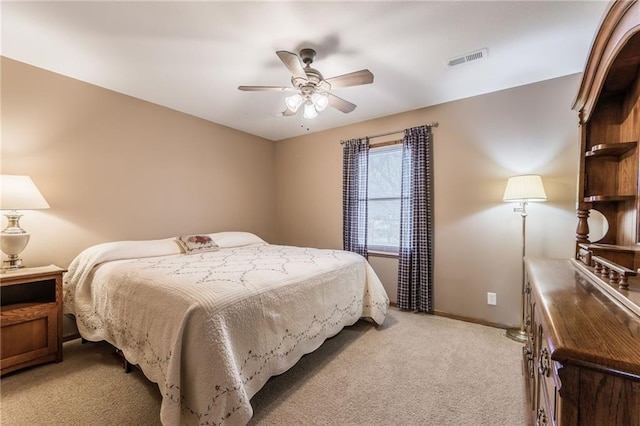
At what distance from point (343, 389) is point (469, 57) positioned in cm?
275

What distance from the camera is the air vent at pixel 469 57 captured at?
2.25 m

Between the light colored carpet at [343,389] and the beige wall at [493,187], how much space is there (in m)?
0.69

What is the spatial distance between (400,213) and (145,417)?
9.99 feet

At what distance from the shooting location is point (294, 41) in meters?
2.09

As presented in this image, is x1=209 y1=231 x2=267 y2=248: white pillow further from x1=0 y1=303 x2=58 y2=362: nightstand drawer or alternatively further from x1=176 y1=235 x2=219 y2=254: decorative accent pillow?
x1=0 y1=303 x2=58 y2=362: nightstand drawer

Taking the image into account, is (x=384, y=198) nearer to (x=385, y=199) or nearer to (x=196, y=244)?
(x=385, y=199)

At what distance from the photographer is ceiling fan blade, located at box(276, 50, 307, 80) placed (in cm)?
179

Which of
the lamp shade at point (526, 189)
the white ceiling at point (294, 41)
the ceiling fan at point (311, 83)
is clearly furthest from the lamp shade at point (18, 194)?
the lamp shade at point (526, 189)

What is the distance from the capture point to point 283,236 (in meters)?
4.77

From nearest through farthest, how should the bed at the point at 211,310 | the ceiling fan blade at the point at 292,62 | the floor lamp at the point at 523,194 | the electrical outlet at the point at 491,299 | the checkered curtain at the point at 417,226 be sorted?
the bed at the point at 211,310 → the ceiling fan blade at the point at 292,62 → the floor lamp at the point at 523,194 → the electrical outlet at the point at 491,299 → the checkered curtain at the point at 417,226

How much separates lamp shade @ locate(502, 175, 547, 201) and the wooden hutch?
2.84 ft

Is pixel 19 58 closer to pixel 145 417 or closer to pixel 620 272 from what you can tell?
pixel 145 417

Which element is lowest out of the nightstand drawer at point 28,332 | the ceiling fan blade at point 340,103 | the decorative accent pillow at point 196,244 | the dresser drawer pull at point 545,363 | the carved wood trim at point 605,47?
the nightstand drawer at point 28,332

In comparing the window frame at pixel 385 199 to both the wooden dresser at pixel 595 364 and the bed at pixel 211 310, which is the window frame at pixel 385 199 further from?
the wooden dresser at pixel 595 364
